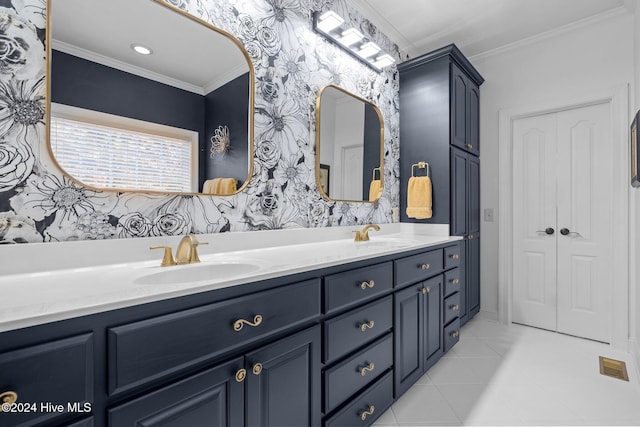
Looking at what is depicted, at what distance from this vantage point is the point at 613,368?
207 cm

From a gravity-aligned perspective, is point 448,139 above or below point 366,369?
above

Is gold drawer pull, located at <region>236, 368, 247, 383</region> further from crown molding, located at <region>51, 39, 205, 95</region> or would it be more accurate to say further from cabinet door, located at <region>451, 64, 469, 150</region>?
cabinet door, located at <region>451, 64, 469, 150</region>

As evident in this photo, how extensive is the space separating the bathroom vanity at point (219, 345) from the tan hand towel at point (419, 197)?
3.18 ft

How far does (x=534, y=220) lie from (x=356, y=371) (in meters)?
Result: 2.39

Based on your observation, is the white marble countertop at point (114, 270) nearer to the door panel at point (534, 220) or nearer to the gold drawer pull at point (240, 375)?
the gold drawer pull at point (240, 375)

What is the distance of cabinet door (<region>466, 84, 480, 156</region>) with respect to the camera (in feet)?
9.05

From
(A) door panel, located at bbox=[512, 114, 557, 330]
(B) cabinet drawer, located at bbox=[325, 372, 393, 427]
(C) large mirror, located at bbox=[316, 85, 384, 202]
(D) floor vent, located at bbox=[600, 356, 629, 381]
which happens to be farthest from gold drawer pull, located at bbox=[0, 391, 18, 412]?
(A) door panel, located at bbox=[512, 114, 557, 330]

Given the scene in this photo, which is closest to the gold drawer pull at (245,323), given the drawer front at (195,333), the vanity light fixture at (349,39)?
the drawer front at (195,333)

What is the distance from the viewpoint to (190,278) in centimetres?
114

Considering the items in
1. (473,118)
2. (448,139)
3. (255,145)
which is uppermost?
(473,118)

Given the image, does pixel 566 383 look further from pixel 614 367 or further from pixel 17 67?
pixel 17 67

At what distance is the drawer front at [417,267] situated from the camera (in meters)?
1.60

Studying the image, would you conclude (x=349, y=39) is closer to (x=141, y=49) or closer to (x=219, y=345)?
(x=141, y=49)

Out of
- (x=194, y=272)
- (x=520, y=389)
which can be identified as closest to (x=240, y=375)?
(x=194, y=272)
